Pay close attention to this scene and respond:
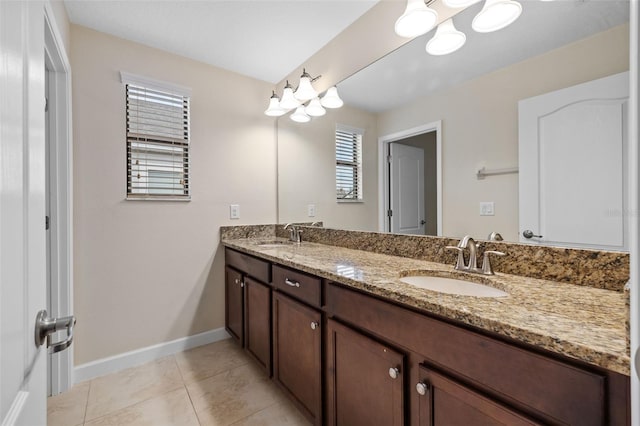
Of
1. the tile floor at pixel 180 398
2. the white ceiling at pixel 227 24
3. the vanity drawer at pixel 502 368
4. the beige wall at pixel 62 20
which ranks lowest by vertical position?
the tile floor at pixel 180 398

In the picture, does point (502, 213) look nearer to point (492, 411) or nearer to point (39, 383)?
point (492, 411)

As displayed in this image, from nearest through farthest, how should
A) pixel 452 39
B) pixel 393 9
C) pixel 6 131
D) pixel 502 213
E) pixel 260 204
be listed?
1. pixel 6 131
2. pixel 502 213
3. pixel 452 39
4. pixel 393 9
5. pixel 260 204

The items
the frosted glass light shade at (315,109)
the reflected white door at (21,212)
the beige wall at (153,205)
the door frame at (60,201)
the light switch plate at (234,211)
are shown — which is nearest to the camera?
the reflected white door at (21,212)

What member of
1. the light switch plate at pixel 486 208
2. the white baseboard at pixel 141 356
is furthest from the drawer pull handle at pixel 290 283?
the white baseboard at pixel 141 356

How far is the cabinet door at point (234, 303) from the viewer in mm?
2146

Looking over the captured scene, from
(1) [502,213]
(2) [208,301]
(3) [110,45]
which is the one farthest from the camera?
(2) [208,301]

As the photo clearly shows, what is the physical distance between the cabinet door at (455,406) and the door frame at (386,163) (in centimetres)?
79

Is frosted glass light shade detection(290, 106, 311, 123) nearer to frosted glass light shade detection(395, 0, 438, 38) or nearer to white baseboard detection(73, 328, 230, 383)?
frosted glass light shade detection(395, 0, 438, 38)

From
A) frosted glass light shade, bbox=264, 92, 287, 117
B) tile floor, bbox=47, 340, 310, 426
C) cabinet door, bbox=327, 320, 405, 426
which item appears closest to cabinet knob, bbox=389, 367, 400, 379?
cabinet door, bbox=327, 320, 405, 426

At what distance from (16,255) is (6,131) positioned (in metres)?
0.21

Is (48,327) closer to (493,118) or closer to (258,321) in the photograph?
(258,321)

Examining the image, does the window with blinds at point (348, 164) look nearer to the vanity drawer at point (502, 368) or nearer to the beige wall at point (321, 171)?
the beige wall at point (321, 171)

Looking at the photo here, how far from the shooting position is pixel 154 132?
7.15 feet

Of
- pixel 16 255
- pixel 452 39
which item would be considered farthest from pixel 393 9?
pixel 16 255
